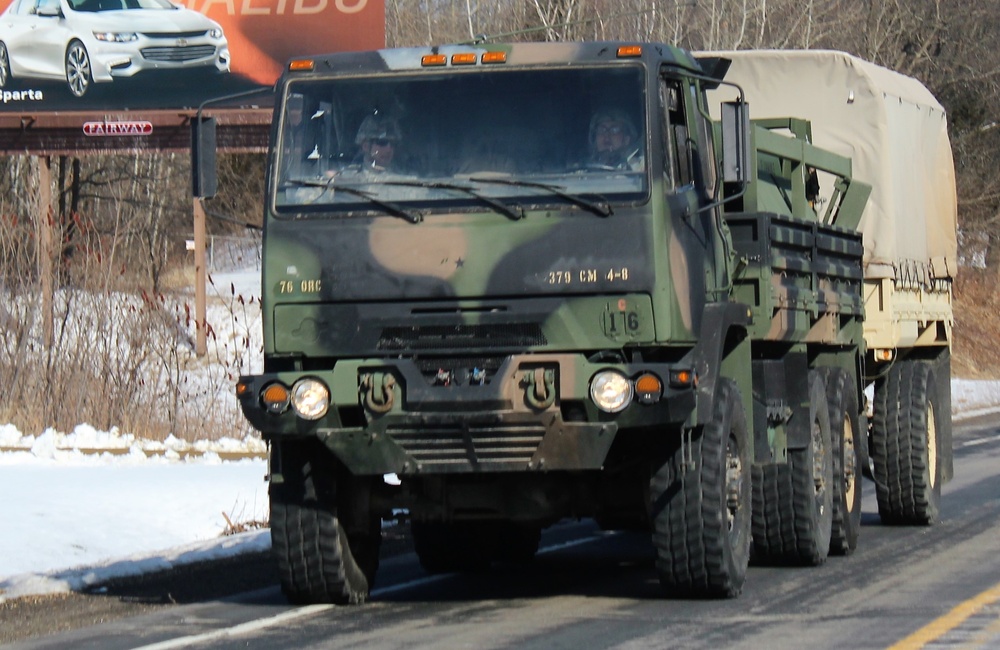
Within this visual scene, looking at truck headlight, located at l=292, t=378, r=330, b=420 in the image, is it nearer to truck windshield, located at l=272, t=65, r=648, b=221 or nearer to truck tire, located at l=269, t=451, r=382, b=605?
truck tire, located at l=269, t=451, r=382, b=605

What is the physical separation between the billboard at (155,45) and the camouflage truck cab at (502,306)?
2156cm

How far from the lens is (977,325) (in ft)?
141

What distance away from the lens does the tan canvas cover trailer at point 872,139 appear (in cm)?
1295

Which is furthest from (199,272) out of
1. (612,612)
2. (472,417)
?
(472,417)

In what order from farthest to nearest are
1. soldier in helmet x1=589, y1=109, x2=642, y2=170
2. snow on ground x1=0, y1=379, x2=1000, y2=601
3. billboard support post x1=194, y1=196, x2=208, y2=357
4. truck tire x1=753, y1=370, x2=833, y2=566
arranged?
1. billboard support post x1=194, y1=196, x2=208, y2=357
2. snow on ground x1=0, y1=379, x2=1000, y2=601
3. truck tire x1=753, y1=370, x2=833, y2=566
4. soldier in helmet x1=589, y1=109, x2=642, y2=170

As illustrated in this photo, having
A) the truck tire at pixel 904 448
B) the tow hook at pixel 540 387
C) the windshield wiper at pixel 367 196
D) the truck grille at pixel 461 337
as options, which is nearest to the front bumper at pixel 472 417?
the tow hook at pixel 540 387

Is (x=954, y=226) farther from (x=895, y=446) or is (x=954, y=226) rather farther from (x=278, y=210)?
(x=278, y=210)

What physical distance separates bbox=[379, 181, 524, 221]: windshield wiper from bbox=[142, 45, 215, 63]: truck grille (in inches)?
886

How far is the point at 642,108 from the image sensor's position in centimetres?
866

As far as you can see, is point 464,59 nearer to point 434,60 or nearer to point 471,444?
point 434,60

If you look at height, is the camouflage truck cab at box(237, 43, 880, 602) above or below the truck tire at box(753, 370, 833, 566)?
above

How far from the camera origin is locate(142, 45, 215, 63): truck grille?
30.2 m

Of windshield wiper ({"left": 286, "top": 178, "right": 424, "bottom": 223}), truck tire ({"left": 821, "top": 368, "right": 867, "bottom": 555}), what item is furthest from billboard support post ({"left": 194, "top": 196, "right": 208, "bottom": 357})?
windshield wiper ({"left": 286, "top": 178, "right": 424, "bottom": 223})

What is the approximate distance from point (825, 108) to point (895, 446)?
8.84ft
